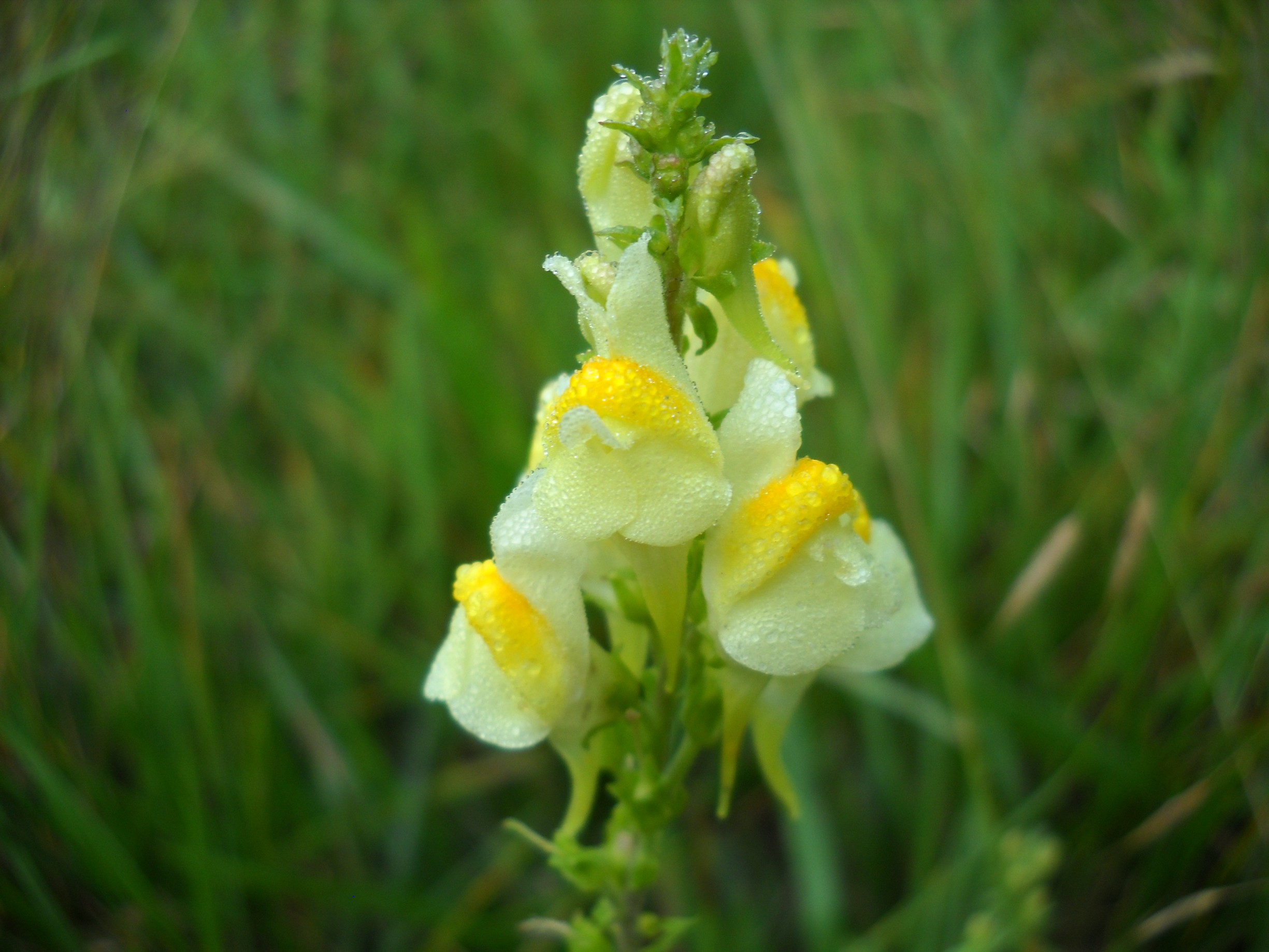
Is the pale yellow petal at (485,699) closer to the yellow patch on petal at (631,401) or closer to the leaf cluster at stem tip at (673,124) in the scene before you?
the yellow patch on petal at (631,401)

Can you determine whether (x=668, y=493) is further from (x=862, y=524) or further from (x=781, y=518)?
(x=862, y=524)

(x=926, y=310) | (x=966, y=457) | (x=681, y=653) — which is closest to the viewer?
(x=681, y=653)

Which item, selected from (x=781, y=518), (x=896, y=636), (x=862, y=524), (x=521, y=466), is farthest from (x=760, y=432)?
(x=521, y=466)

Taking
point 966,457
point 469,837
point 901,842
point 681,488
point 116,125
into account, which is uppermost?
point 116,125

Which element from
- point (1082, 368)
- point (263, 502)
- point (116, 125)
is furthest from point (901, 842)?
point (116, 125)

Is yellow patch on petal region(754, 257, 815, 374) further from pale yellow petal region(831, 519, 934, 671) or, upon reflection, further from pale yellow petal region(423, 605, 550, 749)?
pale yellow petal region(423, 605, 550, 749)

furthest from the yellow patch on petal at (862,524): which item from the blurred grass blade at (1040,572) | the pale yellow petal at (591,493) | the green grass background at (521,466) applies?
the blurred grass blade at (1040,572)

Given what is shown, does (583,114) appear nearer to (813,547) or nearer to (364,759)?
(364,759)
